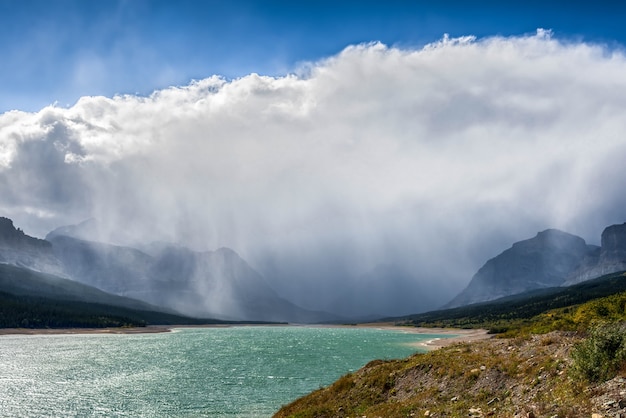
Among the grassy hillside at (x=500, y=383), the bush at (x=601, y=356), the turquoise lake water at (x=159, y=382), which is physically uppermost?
the bush at (x=601, y=356)

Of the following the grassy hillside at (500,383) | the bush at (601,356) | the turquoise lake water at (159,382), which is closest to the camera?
the grassy hillside at (500,383)

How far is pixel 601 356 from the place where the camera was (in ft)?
74.8

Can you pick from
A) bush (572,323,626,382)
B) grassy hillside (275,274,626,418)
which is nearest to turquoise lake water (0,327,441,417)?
grassy hillside (275,274,626,418)

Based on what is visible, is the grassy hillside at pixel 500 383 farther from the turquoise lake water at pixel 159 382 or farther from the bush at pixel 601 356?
the turquoise lake water at pixel 159 382

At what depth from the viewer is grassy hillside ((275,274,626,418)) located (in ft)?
71.8

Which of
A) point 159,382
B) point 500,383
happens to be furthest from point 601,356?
point 159,382

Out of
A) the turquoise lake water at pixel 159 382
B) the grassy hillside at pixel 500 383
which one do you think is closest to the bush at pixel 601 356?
the grassy hillside at pixel 500 383

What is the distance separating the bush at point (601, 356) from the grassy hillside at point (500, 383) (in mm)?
44

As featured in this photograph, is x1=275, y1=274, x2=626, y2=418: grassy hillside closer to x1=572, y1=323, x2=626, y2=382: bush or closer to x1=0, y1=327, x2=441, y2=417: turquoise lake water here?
x1=572, y1=323, x2=626, y2=382: bush

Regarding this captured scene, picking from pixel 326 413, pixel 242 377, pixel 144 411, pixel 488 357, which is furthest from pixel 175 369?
pixel 488 357

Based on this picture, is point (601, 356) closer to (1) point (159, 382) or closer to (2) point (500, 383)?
(2) point (500, 383)

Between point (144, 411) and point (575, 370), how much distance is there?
5155 cm

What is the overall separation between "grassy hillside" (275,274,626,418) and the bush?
0.14ft

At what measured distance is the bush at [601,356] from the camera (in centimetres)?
2219
